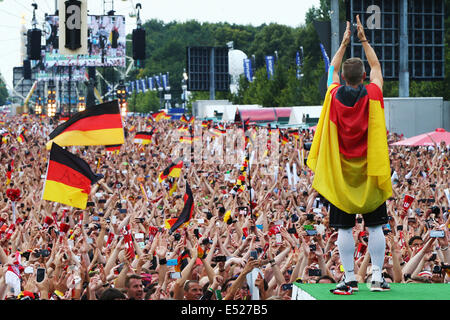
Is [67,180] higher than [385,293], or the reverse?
[67,180]

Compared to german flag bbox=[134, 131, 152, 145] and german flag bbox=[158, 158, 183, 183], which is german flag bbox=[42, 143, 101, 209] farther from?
german flag bbox=[134, 131, 152, 145]

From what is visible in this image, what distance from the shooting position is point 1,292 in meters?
6.91

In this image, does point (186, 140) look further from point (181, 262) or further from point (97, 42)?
point (97, 42)

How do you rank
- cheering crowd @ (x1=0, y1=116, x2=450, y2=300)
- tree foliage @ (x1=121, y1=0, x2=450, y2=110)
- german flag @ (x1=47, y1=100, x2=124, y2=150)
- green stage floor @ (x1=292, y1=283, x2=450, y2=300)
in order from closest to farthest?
green stage floor @ (x1=292, y1=283, x2=450, y2=300) → cheering crowd @ (x1=0, y1=116, x2=450, y2=300) → german flag @ (x1=47, y1=100, x2=124, y2=150) → tree foliage @ (x1=121, y1=0, x2=450, y2=110)

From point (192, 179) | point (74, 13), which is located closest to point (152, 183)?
point (192, 179)

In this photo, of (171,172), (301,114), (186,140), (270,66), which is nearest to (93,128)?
(171,172)

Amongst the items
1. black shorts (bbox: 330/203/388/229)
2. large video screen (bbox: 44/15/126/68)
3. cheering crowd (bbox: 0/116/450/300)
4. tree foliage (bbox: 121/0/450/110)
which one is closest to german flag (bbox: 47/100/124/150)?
cheering crowd (bbox: 0/116/450/300)

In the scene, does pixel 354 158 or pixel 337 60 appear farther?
pixel 337 60

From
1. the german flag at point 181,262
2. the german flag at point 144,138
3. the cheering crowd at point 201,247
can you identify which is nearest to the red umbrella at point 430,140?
the cheering crowd at point 201,247

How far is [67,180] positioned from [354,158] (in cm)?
616

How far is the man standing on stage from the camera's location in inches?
211

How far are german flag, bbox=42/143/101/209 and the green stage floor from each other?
18.6ft

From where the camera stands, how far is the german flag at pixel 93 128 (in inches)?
504

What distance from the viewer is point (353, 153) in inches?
213
